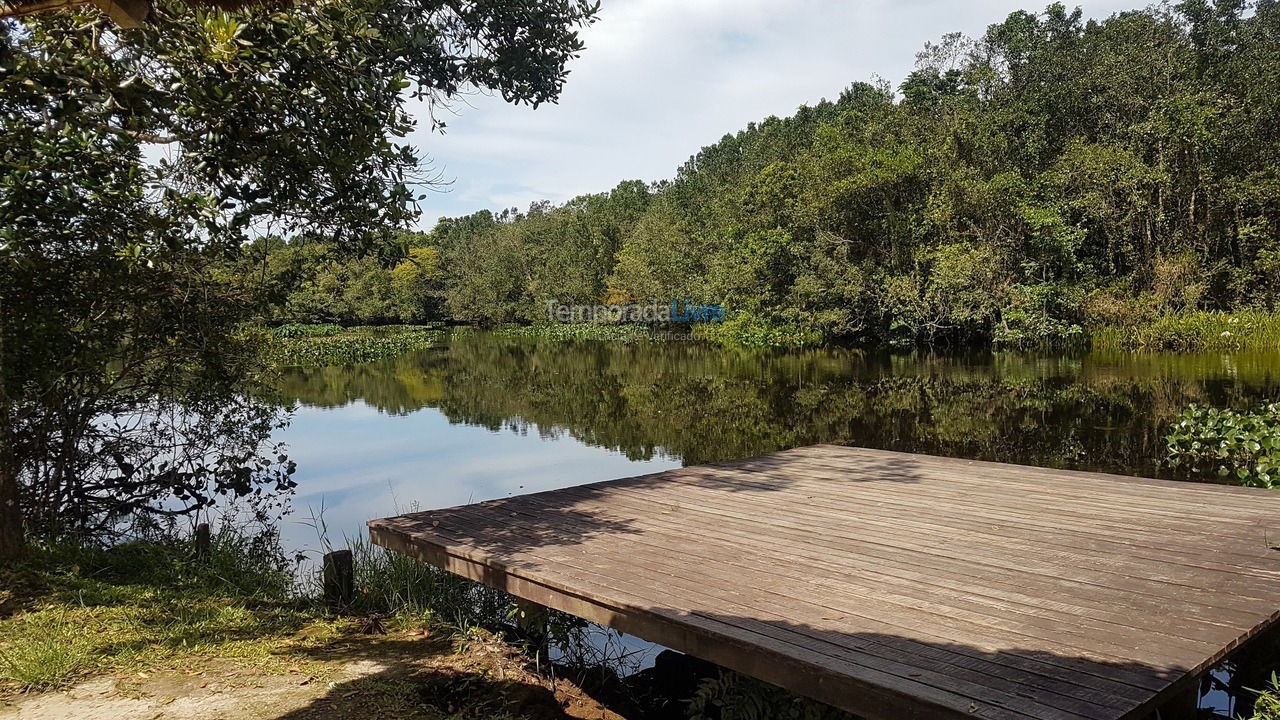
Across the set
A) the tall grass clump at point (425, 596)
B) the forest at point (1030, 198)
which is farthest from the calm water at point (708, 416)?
the forest at point (1030, 198)

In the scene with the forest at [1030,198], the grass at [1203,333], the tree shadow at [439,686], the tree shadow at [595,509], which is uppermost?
the forest at [1030,198]

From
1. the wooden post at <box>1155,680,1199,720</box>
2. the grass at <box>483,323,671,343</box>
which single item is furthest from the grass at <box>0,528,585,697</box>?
the grass at <box>483,323,671,343</box>

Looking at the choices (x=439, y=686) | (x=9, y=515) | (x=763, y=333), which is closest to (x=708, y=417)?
(x=439, y=686)

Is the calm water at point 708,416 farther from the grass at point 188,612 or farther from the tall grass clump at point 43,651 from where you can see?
the tall grass clump at point 43,651

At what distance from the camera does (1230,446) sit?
8.81 m

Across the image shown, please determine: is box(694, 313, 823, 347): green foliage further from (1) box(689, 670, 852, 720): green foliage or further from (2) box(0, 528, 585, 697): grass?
(1) box(689, 670, 852, 720): green foliage

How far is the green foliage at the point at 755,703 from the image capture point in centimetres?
356

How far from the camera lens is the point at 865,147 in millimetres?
27234

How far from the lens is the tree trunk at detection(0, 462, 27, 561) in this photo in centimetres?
499

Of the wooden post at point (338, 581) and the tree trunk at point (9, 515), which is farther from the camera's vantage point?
the wooden post at point (338, 581)

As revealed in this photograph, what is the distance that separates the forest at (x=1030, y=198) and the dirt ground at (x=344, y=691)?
776 inches

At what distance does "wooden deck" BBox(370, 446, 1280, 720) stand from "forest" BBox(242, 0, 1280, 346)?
19234 millimetres

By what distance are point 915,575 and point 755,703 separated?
3.22 ft

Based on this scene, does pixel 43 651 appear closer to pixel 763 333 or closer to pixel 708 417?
pixel 708 417
